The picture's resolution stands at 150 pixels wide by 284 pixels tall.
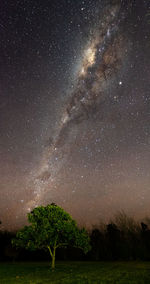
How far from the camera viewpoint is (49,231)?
29.1m

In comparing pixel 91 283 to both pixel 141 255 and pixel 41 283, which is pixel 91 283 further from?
pixel 141 255

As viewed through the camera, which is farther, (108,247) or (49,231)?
(108,247)

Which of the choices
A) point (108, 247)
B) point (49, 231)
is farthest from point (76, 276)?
point (108, 247)

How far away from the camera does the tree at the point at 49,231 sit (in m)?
29.6

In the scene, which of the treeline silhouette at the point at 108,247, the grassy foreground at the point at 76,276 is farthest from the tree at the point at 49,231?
the treeline silhouette at the point at 108,247

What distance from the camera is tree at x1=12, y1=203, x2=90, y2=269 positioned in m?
29.6

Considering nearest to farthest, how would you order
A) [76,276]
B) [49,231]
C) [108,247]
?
1. [76,276]
2. [49,231]
3. [108,247]

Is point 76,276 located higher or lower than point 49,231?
lower

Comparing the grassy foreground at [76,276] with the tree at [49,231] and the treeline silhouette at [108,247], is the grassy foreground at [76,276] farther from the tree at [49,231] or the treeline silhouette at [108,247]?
the treeline silhouette at [108,247]

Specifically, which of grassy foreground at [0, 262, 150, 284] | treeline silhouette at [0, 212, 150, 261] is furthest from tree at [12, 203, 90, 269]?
treeline silhouette at [0, 212, 150, 261]

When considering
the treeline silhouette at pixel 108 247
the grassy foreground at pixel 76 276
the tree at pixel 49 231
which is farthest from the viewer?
the treeline silhouette at pixel 108 247

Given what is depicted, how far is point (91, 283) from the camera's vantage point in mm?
16344

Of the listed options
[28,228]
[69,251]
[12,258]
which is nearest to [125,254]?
[69,251]

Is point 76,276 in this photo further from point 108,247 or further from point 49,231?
point 108,247
